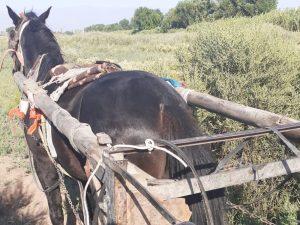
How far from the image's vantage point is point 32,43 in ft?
14.5

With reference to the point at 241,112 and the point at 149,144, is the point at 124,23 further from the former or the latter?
the point at 149,144

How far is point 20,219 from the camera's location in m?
5.14

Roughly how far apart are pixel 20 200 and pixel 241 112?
12.6 ft

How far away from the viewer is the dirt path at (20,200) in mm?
5145

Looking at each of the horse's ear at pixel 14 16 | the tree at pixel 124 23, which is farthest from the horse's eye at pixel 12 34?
the tree at pixel 124 23

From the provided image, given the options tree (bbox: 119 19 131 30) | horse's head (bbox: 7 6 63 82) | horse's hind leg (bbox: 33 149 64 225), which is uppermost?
tree (bbox: 119 19 131 30)

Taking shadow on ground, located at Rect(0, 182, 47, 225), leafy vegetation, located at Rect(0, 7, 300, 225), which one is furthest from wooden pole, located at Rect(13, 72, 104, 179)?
shadow on ground, located at Rect(0, 182, 47, 225)

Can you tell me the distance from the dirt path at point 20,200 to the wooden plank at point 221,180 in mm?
3682

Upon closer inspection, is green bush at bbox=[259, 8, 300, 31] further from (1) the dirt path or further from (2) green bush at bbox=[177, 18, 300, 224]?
(1) the dirt path

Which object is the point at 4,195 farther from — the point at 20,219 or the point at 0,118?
the point at 0,118

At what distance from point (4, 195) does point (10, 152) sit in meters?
1.87

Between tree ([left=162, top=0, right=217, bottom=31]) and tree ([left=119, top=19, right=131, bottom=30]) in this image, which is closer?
tree ([left=162, top=0, right=217, bottom=31])

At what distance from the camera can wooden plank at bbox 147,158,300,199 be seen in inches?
71.5

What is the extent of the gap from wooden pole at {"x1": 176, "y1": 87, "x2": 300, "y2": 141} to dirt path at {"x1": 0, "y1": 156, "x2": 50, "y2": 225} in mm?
2857
